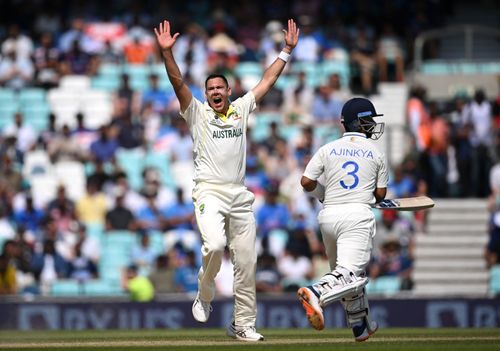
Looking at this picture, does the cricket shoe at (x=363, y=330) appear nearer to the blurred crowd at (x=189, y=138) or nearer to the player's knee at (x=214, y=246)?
the player's knee at (x=214, y=246)

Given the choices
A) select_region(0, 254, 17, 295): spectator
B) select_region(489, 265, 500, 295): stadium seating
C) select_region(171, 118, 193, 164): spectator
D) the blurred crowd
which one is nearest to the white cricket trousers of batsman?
the blurred crowd

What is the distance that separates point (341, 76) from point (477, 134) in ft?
9.60

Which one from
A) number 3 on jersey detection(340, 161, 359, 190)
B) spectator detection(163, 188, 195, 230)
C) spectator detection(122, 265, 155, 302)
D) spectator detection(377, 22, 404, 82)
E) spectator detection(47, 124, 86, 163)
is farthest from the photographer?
spectator detection(377, 22, 404, 82)

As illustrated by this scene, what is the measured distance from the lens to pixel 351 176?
10.4m

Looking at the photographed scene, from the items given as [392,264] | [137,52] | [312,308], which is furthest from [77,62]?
[312,308]

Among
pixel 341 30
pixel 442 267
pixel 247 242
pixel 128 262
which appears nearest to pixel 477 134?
pixel 442 267

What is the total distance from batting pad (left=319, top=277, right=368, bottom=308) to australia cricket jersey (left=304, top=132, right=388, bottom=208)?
2.14 feet

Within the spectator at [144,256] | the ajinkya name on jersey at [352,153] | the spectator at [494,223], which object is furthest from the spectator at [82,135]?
the ajinkya name on jersey at [352,153]

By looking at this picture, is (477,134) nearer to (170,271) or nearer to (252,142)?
(252,142)

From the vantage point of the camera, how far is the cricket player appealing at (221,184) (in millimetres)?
10586

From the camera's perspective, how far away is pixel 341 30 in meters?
23.1

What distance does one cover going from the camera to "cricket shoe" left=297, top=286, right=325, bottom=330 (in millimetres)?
9766

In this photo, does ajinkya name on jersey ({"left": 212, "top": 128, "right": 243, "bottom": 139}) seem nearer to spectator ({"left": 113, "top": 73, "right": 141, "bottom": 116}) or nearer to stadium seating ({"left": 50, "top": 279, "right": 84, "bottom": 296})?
stadium seating ({"left": 50, "top": 279, "right": 84, "bottom": 296})

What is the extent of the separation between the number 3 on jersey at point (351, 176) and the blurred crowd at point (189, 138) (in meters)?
7.65
